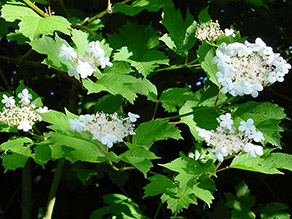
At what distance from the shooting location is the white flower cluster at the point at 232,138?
4.99 feet

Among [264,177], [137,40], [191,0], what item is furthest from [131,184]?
[191,0]

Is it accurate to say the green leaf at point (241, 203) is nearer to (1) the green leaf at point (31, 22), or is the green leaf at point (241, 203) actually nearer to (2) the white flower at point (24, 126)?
(2) the white flower at point (24, 126)

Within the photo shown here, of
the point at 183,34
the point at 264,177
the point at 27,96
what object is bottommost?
the point at 264,177

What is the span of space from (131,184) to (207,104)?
1.19 metres

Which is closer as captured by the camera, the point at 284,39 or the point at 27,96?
the point at 27,96

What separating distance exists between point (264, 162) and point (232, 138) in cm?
18

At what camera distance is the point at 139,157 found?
1441mm

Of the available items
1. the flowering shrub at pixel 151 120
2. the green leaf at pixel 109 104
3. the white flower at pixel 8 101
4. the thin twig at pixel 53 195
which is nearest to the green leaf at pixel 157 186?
the flowering shrub at pixel 151 120

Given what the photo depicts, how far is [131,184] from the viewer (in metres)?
2.82

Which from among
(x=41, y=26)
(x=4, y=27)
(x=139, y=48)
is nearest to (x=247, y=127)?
(x=139, y=48)

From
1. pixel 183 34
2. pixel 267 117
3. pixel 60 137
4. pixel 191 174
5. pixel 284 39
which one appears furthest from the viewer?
pixel 284 39

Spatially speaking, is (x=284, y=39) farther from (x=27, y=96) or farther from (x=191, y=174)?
(x=27, y=96)

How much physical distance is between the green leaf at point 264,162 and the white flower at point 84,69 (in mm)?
703

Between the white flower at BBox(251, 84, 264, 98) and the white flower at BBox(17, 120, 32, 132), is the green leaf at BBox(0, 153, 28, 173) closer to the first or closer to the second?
the white flower at BBox(17, 120, 32, 132)
